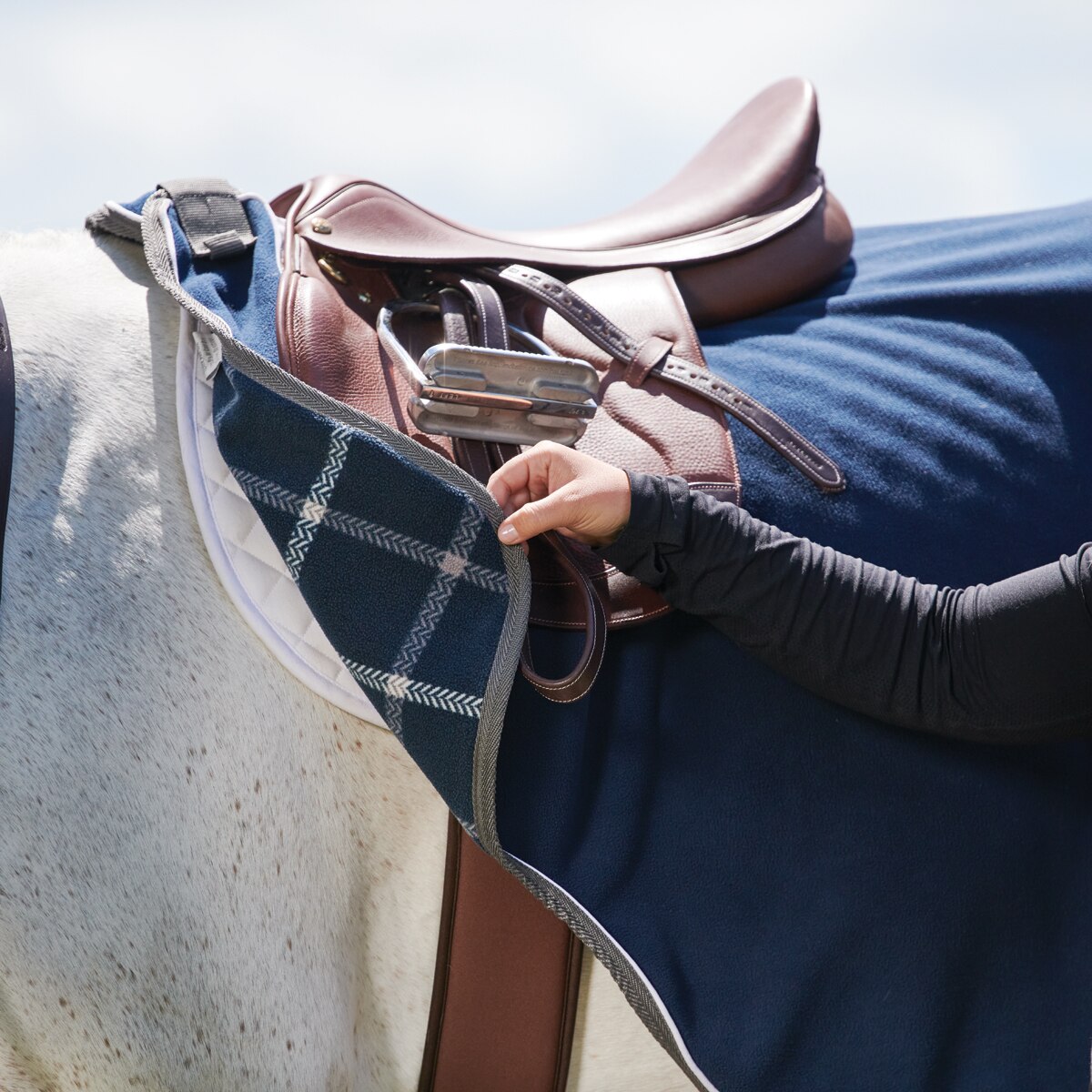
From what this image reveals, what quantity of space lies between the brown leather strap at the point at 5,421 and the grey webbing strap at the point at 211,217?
0.69 feet

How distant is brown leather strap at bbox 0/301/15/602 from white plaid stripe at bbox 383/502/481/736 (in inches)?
13.1

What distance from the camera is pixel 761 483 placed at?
1060 millimetres

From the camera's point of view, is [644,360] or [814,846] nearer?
[814,846]

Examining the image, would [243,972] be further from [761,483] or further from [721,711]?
[761,483]

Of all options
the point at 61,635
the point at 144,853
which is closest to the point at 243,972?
the point at 144,853

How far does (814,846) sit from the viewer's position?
3.24 ft

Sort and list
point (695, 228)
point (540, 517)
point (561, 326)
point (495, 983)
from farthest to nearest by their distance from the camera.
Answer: point (695, 228)
point (561, 326)
point (495, 983)
point (540, 517)

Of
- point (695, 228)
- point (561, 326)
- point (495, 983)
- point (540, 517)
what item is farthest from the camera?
point (695, 228)

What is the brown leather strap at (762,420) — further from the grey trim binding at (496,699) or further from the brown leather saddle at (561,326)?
the grey trim binding at (496,699)

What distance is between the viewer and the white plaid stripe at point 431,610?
0.94m

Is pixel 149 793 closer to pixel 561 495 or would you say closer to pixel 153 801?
pixel 153 801

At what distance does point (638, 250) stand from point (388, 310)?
1.11ft

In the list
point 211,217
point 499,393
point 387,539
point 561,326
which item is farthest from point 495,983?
point 211,217

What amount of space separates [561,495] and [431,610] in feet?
0.49
